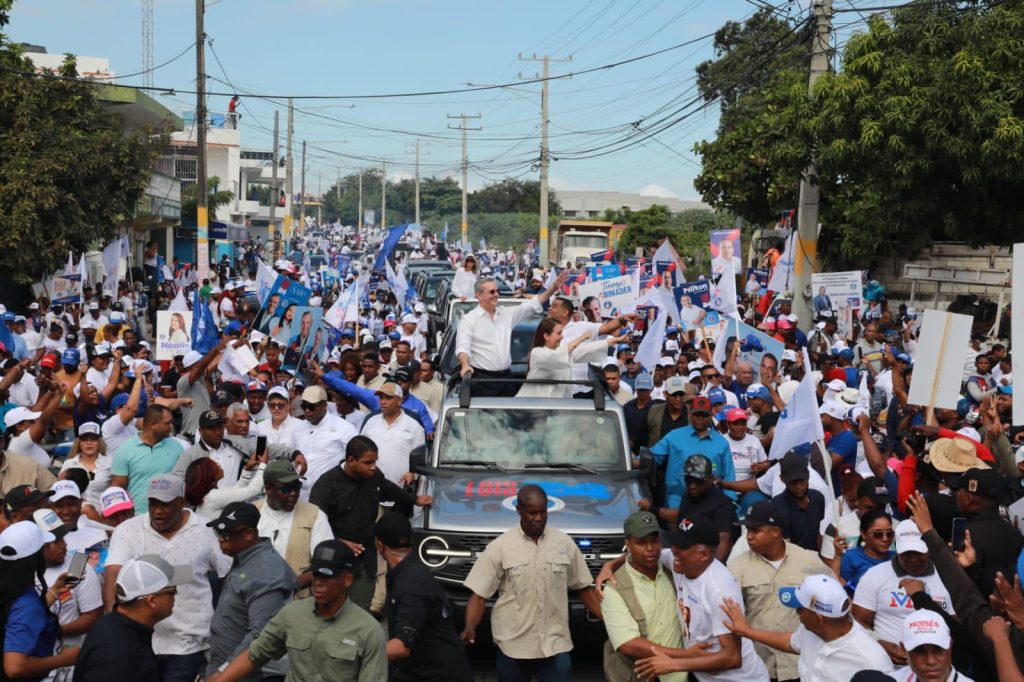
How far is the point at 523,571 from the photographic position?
21.4 feet

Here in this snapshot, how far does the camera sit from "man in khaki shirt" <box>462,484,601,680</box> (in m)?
6.47

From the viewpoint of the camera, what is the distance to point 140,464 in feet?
27.9

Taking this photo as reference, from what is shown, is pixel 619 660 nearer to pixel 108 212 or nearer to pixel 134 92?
pixel 108 212

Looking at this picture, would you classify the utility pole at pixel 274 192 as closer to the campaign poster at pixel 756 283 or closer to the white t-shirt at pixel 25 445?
the campaign poster at pixel 756 283

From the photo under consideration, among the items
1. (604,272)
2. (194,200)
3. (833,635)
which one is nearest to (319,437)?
(833,635)

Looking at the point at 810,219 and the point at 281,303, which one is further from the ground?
the point at 810,219

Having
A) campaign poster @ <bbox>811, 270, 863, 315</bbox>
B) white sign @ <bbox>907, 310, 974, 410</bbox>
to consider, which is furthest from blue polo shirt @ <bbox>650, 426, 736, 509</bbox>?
campaign poster @ <bbox>811, 270, 863, 315</bbox>

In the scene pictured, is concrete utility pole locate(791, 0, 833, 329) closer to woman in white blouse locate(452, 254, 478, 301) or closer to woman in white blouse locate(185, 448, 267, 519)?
woman in white blouse locate(452, 254, 478, 301)

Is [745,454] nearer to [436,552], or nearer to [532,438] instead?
[532,438]

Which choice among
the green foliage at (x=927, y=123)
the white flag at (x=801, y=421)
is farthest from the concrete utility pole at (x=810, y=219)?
Result: the white flag at (x=801, y=421)

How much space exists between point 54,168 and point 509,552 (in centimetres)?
2126

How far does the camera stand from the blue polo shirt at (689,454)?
9445mm

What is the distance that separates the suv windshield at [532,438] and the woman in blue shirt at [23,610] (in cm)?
402

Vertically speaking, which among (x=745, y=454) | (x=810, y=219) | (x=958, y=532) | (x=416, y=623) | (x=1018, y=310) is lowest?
(x=416, y=623)
